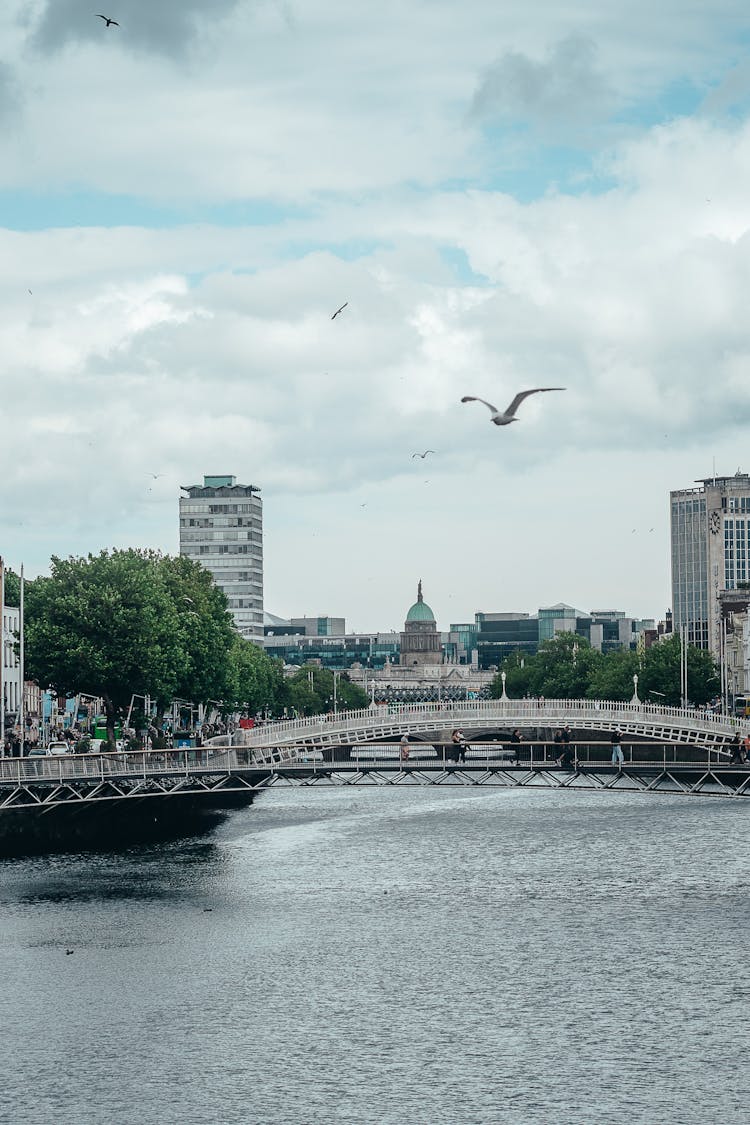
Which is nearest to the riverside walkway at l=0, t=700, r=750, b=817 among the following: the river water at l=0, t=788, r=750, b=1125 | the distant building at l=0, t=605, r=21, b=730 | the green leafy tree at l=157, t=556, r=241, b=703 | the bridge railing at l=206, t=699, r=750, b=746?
the bridge railing at l=206, t=699, r=750, b=746

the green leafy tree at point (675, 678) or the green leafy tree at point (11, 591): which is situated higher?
the green leafy tree at point (11, 591)

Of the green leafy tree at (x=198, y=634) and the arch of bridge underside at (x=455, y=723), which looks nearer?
the arch of bridge underside at (x=455, y=723)

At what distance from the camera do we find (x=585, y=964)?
198 feet

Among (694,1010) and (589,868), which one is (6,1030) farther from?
(589,868)

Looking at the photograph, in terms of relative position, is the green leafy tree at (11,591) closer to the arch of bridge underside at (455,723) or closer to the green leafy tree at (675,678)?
the arch of bridge underside at (455,723)

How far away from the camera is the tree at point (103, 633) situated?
119m

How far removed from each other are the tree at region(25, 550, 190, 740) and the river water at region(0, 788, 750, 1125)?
84.5 feet

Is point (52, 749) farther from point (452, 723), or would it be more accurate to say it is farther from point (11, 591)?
point (11, 591)

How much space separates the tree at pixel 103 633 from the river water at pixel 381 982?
84.5 feet

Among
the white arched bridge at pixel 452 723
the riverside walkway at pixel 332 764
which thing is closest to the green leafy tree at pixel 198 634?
the riverside walkway at pixel 332 764

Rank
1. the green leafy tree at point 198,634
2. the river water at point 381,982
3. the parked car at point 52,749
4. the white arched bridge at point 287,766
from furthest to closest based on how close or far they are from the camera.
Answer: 1. the green leafy tree at point 198,634
2. the parked car at point 52,749
3. the white arched bridge at point 287,766
4. the river water at point 381,982

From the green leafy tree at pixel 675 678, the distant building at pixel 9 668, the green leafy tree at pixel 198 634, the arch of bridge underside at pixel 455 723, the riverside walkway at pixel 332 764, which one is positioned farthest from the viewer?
the green leafy tree at pixel 675 678

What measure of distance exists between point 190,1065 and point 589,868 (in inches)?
1467

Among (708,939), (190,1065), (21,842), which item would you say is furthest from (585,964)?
(21,842)
